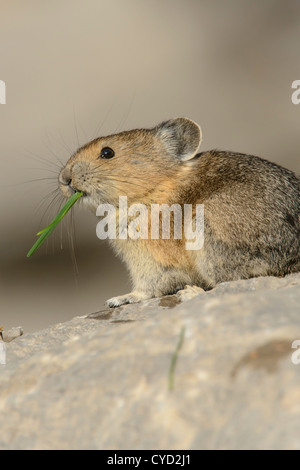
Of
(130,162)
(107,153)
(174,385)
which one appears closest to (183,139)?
(130,162)

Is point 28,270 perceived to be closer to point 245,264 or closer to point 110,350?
point 245,264

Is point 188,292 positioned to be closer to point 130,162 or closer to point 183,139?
point 130,162

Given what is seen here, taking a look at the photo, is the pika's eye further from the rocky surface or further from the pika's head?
the rocky surface

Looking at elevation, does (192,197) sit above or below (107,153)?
below

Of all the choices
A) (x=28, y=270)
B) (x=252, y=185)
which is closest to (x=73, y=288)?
(x=28, y=270)

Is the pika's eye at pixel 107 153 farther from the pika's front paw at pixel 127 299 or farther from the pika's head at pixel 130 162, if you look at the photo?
Answer: the pika's front paw at pixel 127 299
